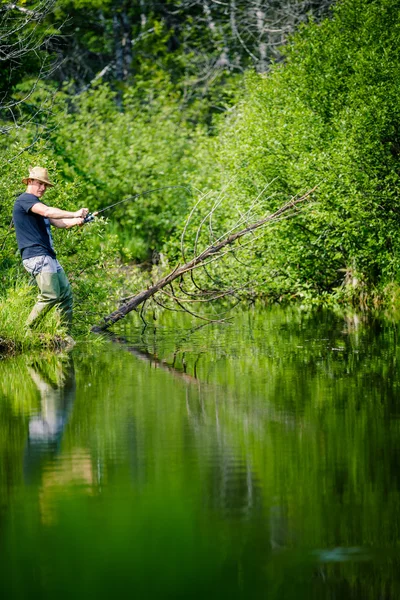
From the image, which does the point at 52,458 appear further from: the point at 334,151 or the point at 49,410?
the point at 334,151

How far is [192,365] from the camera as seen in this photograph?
36.7 feet

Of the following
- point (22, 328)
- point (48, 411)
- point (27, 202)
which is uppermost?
point (27, 202)

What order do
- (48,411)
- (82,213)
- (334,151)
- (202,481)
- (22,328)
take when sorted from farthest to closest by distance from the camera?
(334,151), (22,328), (82,213), (48,411), (202,481)

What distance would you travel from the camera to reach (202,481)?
19.3 ft

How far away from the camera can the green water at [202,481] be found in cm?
446

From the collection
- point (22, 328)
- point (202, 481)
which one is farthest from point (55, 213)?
point (202, 481)

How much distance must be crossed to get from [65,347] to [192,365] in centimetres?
217

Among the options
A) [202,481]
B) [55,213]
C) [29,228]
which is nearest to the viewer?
[202,481]

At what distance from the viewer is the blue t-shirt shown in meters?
12.2

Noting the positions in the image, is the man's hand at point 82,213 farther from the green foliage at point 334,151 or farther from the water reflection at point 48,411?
the green foliage at point 334,151

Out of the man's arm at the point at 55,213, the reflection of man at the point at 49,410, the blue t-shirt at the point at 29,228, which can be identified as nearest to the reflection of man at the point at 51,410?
the reflection of man at the point at 49,410

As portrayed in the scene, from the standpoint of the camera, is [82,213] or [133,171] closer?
[82,213]

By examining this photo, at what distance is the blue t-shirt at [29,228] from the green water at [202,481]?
1.82 meters

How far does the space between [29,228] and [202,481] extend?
22.5 feet
